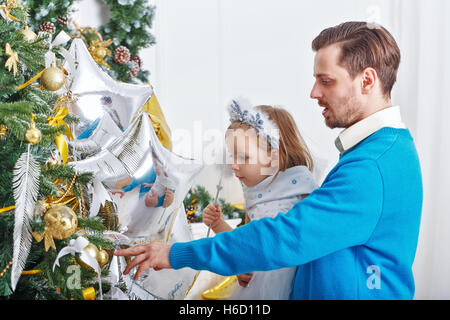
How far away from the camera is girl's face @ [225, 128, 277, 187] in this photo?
121 cm

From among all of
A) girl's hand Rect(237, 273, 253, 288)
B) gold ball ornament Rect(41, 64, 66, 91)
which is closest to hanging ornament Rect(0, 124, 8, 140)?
gold ball ornament Rect(41, 64, 66, 91)

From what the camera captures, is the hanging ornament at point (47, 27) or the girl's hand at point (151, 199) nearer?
the girl's hand at point (151, 199)

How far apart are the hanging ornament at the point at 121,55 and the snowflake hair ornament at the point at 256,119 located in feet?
2.96

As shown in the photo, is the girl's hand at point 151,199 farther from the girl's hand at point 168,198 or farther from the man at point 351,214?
the man at point 351,214

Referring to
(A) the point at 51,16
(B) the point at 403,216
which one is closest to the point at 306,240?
(B) the point at 403,216

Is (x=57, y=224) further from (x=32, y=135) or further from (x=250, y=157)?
(x=250, y=157)

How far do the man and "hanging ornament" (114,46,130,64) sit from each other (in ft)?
4.02

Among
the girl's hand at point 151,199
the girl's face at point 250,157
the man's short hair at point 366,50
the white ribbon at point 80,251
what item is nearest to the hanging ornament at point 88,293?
the white ribbon at point 80,251

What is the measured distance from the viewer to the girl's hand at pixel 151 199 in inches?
39.2

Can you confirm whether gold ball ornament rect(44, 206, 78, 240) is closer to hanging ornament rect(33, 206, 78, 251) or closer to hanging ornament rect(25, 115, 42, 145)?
hanging ornament rect(33, 206, 78, 251)

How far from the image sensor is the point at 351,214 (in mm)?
774

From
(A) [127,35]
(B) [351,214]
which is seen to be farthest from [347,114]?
(A) [127,35]
